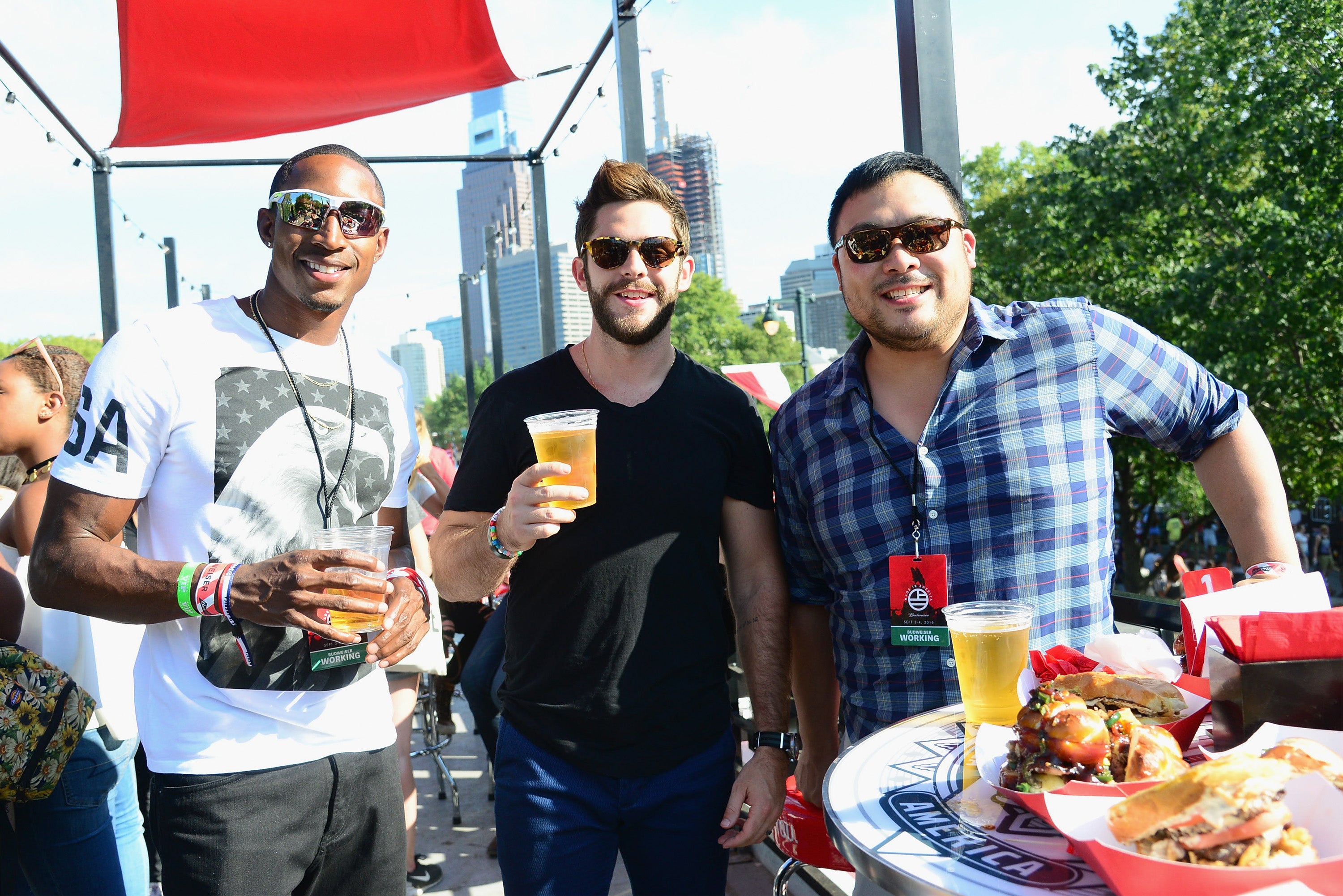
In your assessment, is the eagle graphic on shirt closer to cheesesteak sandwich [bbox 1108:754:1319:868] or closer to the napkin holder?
cheesesteak sandwich [bbox 1108:754:1319:868]

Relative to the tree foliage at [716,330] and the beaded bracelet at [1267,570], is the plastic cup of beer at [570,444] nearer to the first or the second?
the beaded bracelet at [1267,570]

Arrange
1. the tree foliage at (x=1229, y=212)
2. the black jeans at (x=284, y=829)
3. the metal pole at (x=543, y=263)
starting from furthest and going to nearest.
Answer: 1. the tree foliage at (x=1229, y=212)
2. the metal pole at (x=543, y=263)
3. the black jeans at (x=284, y=829)

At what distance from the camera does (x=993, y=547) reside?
2225 millimetres

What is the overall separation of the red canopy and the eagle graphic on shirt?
2982 millimetres

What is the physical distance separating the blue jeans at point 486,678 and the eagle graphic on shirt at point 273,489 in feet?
9.92

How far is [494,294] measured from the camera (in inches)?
722

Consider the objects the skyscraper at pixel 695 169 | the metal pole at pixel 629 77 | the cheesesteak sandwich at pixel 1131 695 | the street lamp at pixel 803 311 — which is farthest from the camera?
the skyscraper at pixel 695 169

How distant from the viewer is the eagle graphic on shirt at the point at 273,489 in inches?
82.7

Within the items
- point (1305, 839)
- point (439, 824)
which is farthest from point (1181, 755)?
point (439, 824)

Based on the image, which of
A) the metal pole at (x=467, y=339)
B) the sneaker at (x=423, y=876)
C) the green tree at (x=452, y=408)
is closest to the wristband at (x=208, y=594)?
the sneaker at (x=423, y=876)

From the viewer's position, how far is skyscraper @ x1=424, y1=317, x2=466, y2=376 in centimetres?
10425

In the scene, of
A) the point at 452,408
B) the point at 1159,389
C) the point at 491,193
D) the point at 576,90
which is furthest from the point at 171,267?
the point at 491,193

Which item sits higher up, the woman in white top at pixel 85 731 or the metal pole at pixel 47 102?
the metal pole at pixel 47 102

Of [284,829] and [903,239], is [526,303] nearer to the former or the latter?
[903,239]
